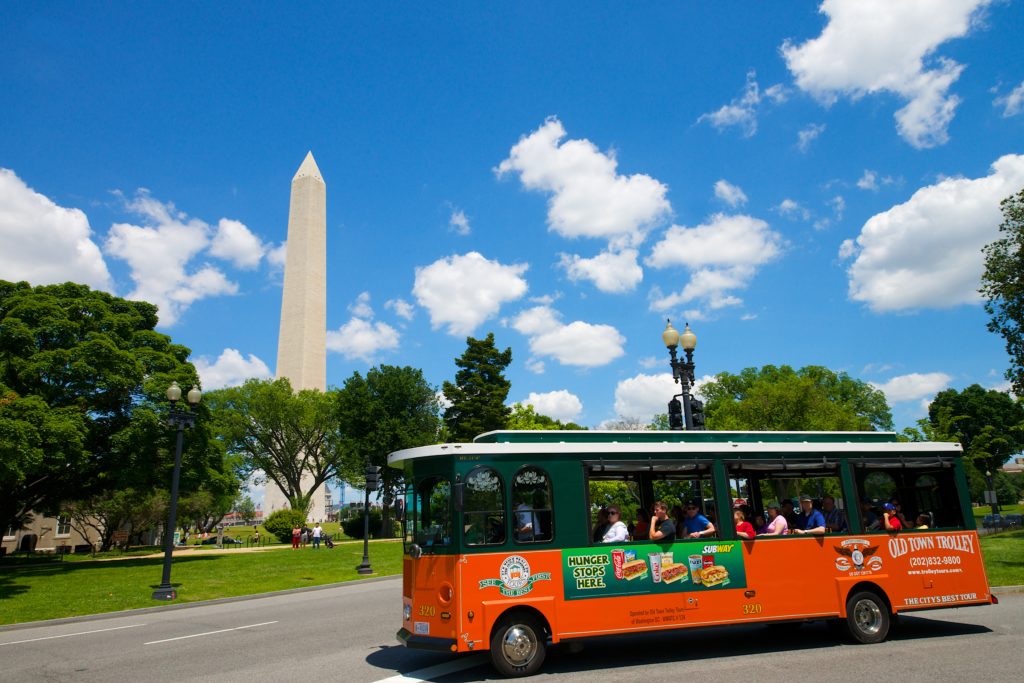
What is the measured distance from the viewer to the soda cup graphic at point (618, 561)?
860 cm

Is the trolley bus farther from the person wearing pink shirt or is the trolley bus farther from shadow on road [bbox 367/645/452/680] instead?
shadow on road [bbox 367/645/452/680]

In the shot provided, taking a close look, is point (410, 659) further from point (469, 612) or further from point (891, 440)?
point (891, 440)

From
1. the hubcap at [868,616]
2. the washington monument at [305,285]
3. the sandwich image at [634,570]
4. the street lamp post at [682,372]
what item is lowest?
the hubcap at [868,616]

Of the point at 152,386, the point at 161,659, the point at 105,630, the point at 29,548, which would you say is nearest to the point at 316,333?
the point at 29,548

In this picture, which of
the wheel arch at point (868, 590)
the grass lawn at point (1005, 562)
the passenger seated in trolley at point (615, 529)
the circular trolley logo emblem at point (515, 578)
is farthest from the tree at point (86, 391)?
the grass lawn at point (1005, 562)

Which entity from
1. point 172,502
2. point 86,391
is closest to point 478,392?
point 86,391

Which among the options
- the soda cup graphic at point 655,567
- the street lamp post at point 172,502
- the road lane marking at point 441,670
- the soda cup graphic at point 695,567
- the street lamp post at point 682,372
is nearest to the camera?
the road lane marking at point 441,670

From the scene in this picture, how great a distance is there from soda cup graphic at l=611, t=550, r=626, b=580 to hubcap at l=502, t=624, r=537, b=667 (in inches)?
51.6

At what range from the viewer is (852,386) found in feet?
214

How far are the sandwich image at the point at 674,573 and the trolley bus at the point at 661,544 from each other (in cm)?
1

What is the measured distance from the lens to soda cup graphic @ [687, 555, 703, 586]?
892 cm

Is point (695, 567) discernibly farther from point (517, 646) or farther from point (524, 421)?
point (524, 421)

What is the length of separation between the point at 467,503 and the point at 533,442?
1218 millimetres

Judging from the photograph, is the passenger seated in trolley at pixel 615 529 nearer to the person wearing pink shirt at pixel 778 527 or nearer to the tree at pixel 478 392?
the person wearing pink shirt at pixel 778 527
